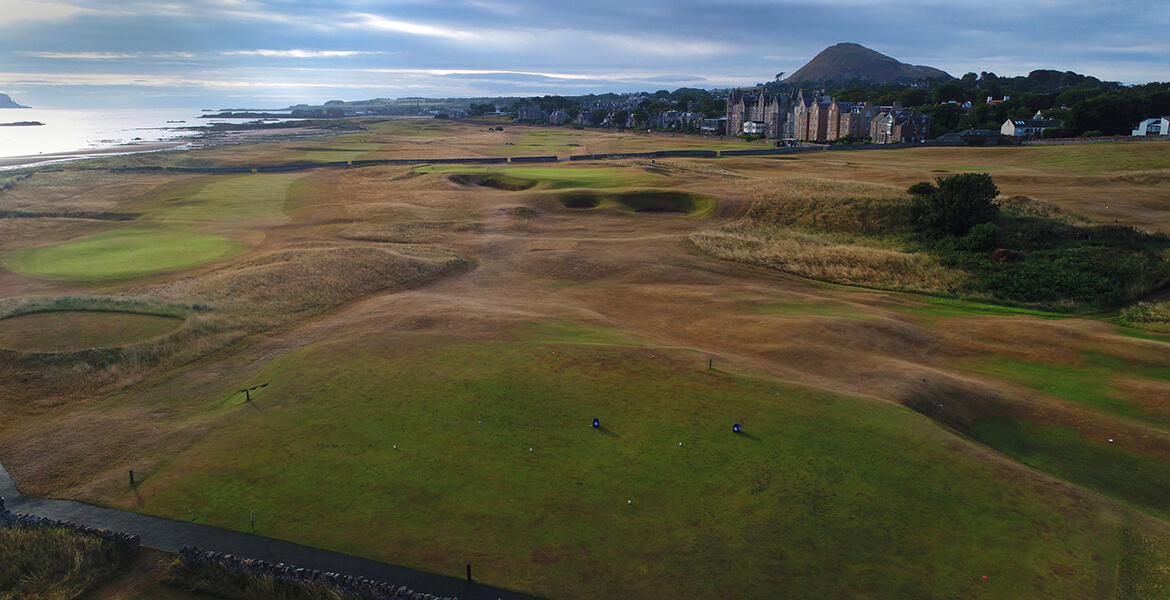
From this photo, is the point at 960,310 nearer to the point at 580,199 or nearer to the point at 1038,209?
the point at 1038,209

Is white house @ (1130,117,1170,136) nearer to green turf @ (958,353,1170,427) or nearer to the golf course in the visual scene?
the golf course

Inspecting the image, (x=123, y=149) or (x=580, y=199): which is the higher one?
(x=123, y=149)

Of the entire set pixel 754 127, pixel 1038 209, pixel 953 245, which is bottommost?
pixel 953 245

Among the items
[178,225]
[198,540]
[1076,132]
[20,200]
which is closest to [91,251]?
[178,225]

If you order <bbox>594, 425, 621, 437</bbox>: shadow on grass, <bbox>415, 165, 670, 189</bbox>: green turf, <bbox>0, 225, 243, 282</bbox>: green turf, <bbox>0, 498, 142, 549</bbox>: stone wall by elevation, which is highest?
<bbox>415, 165, 670, 189</bbox>: green turf

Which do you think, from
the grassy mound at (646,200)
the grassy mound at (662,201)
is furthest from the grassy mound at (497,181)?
the grassy mound at (662,201)

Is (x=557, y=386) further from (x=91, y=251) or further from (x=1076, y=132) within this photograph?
(x=1076, y=132)

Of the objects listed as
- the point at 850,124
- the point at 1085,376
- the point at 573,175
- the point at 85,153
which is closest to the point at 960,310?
Answer: the point at 1085,376

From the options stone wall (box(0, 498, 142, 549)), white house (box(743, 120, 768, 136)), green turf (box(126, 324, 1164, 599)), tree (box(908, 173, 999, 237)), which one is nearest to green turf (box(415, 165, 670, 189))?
tree (box(908, 173, 999, 237))
